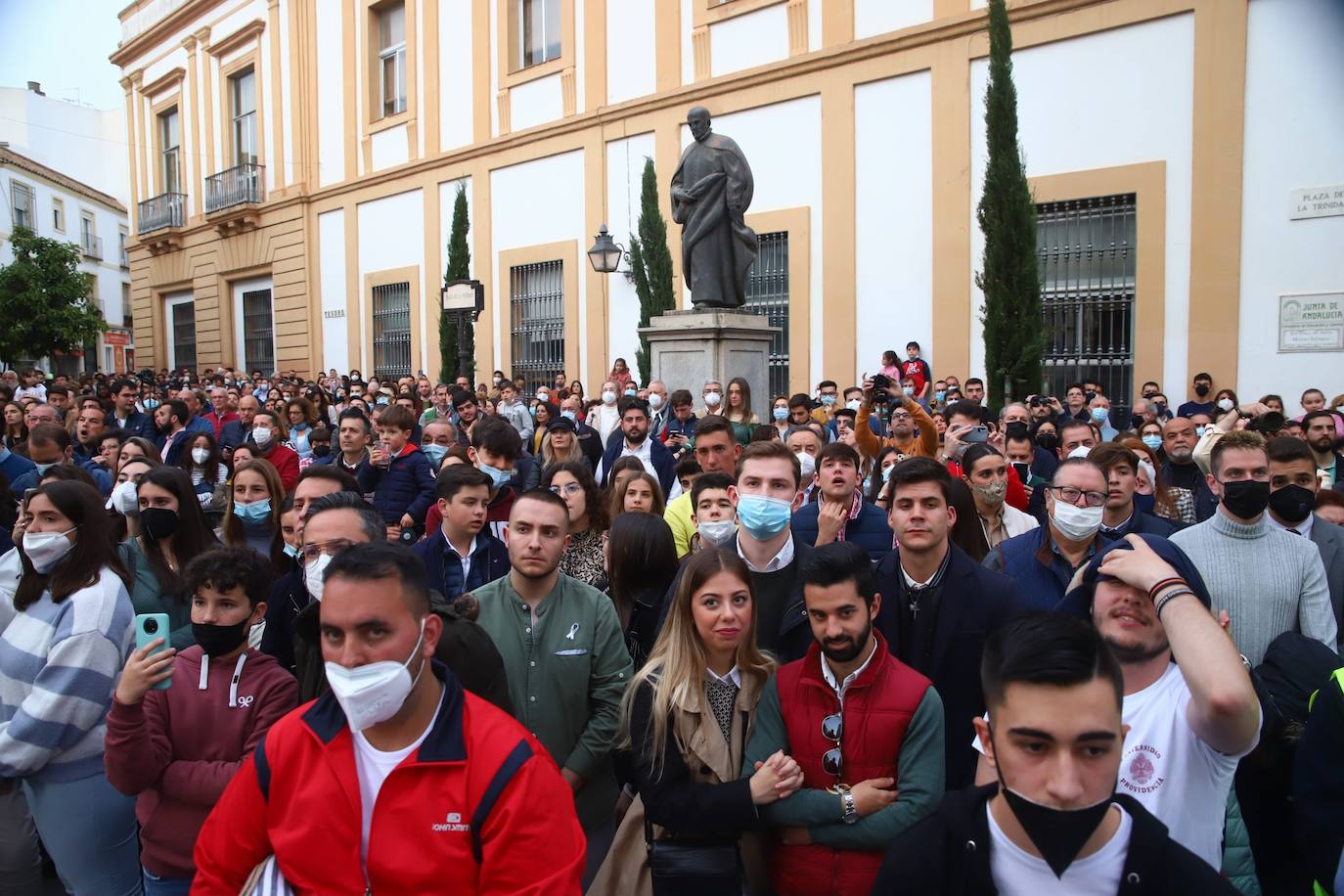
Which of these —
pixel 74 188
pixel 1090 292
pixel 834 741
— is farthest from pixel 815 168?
pixel 74 188

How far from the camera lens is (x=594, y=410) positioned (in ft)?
37.3

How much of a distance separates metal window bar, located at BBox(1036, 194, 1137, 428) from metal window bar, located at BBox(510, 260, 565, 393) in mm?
9720

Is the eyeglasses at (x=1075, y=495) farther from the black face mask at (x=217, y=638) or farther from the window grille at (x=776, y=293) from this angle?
the window grille at (x=776, y=293)

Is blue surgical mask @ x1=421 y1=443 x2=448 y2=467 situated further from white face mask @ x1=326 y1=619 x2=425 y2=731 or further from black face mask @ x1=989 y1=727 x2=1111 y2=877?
black face mask @ x1=989 y1=727 x2=1111 y2=877

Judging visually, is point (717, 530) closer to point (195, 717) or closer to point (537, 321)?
point (195, 717)

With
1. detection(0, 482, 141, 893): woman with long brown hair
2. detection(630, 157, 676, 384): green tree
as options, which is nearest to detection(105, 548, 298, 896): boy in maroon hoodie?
detection(0, 482, 141, 893): woman with long brown hair

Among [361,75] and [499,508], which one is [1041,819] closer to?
[499,508]

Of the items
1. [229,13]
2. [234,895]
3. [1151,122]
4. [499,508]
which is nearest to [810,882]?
[234,895]

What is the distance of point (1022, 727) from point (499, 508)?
4.58m

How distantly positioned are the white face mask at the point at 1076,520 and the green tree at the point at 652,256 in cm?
1301

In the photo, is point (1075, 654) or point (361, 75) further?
point (361, 75)

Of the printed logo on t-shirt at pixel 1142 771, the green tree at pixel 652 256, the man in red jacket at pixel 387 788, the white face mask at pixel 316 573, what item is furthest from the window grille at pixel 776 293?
the man in red jacket at pixel 387 788

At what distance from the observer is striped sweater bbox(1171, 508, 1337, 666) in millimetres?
3564

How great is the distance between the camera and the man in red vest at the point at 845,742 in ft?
8.66
